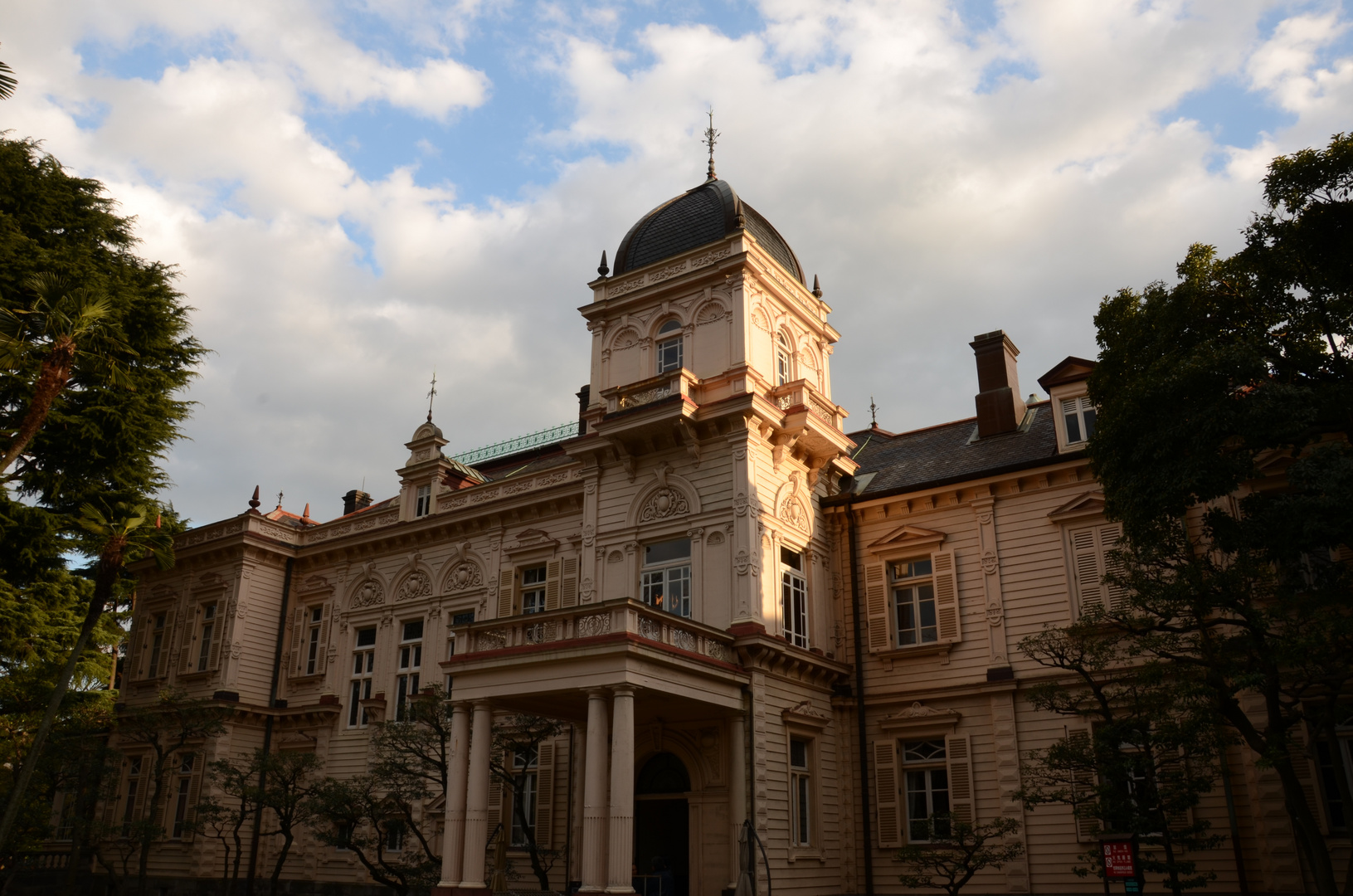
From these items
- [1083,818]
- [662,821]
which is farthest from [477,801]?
[1083,818]

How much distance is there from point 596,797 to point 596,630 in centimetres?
260

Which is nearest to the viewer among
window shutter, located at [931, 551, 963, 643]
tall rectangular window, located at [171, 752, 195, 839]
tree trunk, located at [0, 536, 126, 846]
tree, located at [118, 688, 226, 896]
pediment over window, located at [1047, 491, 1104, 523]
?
pediment over window, located at [1047, 491, 1104, 523]

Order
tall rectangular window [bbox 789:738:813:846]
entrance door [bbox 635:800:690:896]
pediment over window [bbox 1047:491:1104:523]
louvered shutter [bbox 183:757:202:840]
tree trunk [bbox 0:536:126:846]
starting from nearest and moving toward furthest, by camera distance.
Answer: tall rectangular window [bbox 789:738:813:846]
pediment over window [bbox 1047:491:1104:523]
tree trunk [bbox 0:536:126:846]
entrance door [bbox 635:800:690:896]
louvered shutter [bbox 183:757:202:840]

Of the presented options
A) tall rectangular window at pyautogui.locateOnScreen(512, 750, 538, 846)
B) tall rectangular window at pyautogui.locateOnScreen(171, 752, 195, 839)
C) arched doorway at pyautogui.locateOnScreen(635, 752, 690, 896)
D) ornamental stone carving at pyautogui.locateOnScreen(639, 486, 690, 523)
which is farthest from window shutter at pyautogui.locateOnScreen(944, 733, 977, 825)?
tall rectangular window at pyautogui.locateOnScreen(171, 752, 195, 839)

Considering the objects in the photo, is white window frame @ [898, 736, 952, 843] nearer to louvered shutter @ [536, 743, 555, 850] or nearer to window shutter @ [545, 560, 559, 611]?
louvered shutter @ [536, 743, 555, 850]

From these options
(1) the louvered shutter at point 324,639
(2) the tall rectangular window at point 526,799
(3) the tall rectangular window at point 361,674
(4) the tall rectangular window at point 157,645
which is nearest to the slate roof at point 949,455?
(2) the tall rectangular window at point 526,799

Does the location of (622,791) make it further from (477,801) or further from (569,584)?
(569,584)

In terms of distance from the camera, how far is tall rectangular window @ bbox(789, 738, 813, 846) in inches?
729

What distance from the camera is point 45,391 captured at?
1783cm

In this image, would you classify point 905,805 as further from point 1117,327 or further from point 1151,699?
point 1117,327

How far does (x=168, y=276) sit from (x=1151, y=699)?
24.9m

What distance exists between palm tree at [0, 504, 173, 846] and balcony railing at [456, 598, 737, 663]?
8.21 meters

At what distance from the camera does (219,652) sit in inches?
1070

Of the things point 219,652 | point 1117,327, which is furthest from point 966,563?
point 219,652
